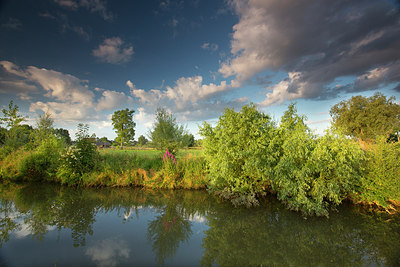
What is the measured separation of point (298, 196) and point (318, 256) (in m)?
2.49

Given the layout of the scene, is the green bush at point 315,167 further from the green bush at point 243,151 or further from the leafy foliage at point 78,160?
the leafy foliage at point 78,160

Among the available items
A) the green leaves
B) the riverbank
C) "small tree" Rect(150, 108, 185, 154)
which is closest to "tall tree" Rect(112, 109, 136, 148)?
"small tree" Rect(150, 108, 185, 154)

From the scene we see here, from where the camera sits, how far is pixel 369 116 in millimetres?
29391

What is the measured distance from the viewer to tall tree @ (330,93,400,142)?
2784 cm

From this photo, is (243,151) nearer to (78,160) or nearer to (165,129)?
(78,160)

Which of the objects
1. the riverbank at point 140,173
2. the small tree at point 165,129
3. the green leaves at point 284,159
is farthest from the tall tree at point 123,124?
the green leaves at point 284,159

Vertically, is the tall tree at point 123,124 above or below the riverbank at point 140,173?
above

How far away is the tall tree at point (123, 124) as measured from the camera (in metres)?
56.8

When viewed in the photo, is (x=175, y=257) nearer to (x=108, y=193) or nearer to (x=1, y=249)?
(x=1, y=249)

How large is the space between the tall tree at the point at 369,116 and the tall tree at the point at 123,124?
55753 millimetres

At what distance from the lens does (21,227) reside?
224 inches

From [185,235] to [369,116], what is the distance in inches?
1528

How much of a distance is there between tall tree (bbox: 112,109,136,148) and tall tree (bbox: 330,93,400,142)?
55.8m

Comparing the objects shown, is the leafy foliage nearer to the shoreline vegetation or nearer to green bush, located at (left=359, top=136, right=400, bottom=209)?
the shoreline vegetation
